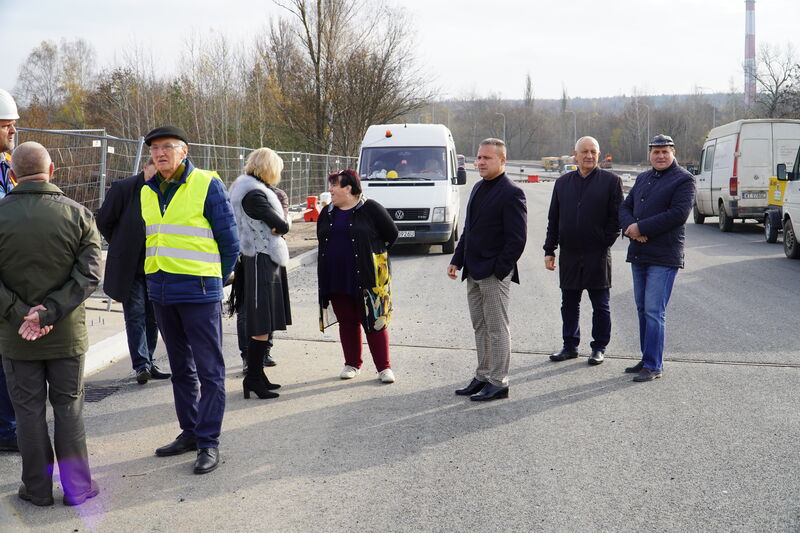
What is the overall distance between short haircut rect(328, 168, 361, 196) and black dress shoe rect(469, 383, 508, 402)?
185 cm

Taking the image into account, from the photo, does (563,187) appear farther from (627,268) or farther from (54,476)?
(627,268)

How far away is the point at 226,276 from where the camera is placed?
458cm

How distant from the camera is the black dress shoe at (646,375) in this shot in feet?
20.1

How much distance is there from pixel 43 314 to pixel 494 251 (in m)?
3.13

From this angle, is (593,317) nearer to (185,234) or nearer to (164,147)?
(185,234)

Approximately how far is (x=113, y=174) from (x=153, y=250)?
8078 mm

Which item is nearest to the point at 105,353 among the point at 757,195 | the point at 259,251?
the point at 259,251

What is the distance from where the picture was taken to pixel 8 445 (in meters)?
4.71

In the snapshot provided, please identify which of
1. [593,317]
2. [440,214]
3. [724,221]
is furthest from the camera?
[724,221]

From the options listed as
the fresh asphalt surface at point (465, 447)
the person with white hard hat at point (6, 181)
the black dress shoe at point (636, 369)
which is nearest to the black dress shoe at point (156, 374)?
the fresh asphalt surface at point (465, 447)

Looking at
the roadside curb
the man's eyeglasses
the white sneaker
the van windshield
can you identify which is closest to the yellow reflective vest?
the man's eyeglasses

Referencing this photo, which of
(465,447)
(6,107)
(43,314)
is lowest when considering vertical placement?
(465,447)

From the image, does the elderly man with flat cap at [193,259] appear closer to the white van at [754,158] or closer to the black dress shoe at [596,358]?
the black dress shoe at [596,358]

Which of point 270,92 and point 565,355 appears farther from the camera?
A: point 270,92
